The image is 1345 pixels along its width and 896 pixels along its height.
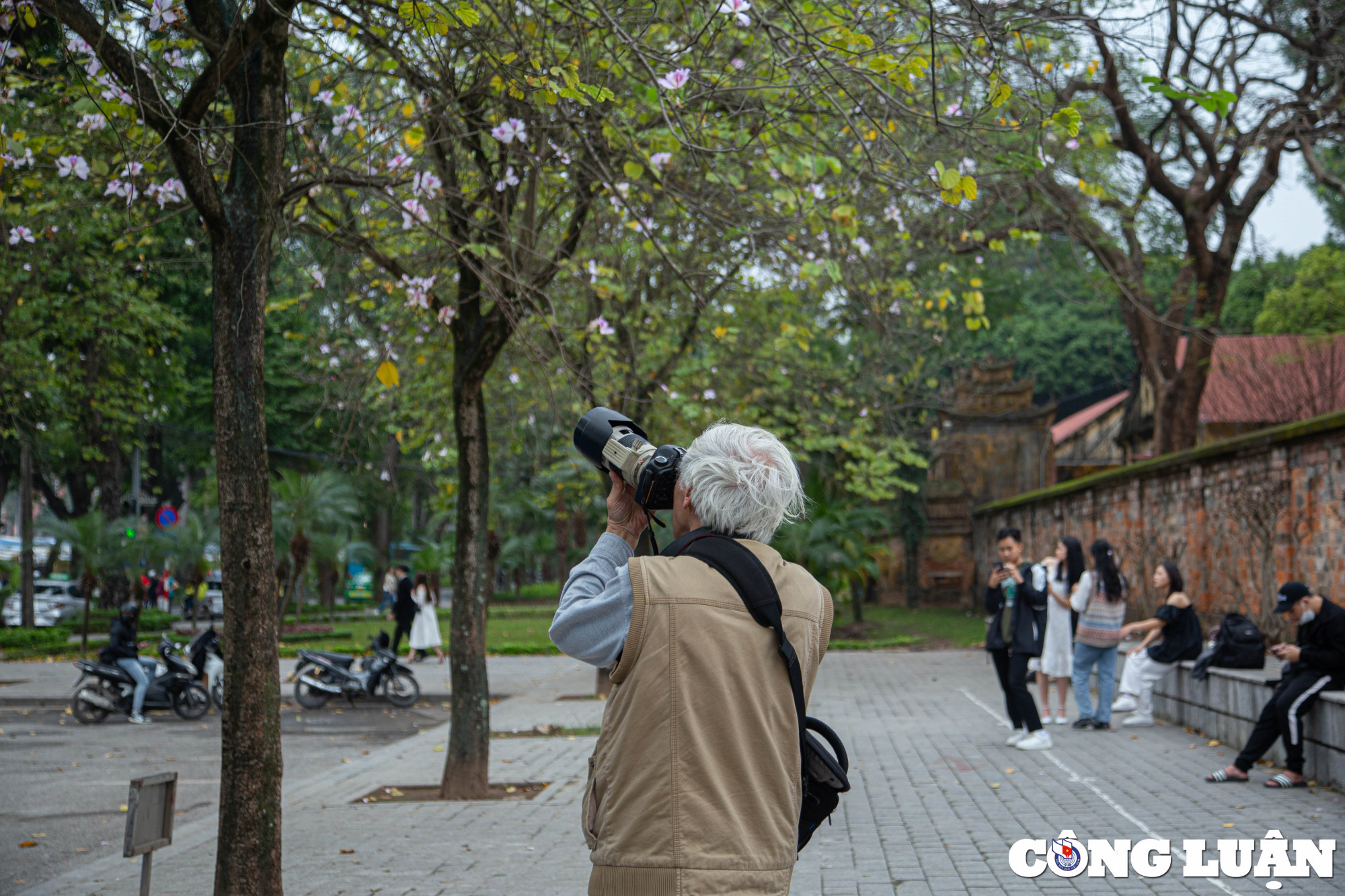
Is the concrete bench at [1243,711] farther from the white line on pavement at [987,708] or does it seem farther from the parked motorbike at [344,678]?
the parked motorbike at [344,678]

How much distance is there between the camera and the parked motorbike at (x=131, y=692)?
14.6 metres

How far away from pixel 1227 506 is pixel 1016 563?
6211 millimetres

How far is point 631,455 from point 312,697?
47.5ft

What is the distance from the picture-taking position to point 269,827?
5230 mm

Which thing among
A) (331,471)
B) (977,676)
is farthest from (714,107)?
(331,471)

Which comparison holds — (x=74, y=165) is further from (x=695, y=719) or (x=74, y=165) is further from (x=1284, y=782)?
(x=1284, y=782)

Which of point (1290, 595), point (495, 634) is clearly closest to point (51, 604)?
point (495, 634)

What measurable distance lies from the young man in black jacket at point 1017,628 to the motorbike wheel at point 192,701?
34.6ft

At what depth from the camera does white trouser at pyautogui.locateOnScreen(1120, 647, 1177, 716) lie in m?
11.6

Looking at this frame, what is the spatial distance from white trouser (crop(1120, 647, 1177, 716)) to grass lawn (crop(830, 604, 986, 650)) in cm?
955

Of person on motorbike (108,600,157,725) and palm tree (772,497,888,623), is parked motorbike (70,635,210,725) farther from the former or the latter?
palm tree (772,497,888,623)

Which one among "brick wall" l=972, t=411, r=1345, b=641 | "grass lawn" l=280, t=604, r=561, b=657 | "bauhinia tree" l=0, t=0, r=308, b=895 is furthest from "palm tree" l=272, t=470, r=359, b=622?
"bauhinia tree" l=0, t=0, r=308, b=895

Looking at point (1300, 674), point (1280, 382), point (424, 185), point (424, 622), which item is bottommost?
point (424, 622)

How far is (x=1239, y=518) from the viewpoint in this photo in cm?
1435
